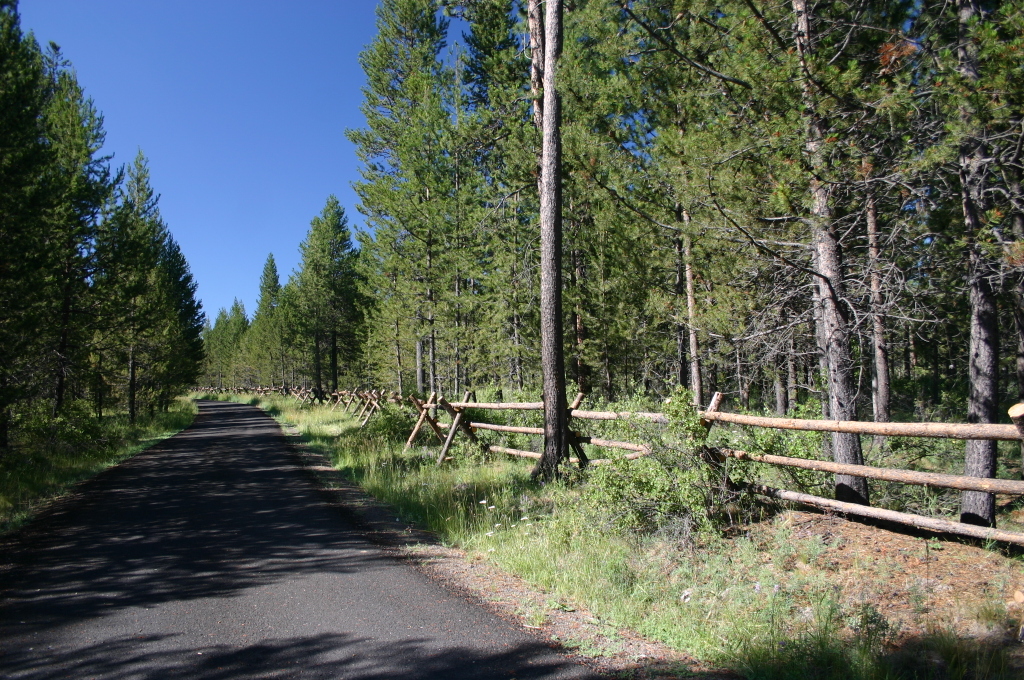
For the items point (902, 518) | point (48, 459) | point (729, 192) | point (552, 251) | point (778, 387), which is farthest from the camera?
point (48, 459)

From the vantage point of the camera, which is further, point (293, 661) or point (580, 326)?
point (580, 326)

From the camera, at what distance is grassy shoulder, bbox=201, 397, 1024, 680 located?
11.9 feet

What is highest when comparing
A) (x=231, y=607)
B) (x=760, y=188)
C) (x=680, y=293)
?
(x=760, y=188)

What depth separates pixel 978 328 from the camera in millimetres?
6277

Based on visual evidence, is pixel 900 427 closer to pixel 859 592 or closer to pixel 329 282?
pixel 859 592

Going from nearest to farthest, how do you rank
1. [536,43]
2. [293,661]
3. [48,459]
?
[293,661], [536,43], [48,459]

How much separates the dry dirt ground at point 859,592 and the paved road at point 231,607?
27 cm

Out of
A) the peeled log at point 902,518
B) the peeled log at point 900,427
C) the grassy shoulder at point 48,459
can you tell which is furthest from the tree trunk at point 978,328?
the grassy shoulder at point 48,459

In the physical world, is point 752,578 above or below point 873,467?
below

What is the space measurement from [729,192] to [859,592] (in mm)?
4338

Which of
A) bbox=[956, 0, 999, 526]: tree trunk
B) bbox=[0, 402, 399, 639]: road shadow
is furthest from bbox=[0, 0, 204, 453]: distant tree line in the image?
bbox=[956, 0, 999, 526]: tree trunk

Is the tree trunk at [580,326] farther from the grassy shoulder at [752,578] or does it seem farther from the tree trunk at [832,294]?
the tree trunk at [832,294]

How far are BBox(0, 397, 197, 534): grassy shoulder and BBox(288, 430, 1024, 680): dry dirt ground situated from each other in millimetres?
6276

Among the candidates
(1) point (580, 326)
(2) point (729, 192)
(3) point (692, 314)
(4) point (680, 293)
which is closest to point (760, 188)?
(2) point (729, 192)
